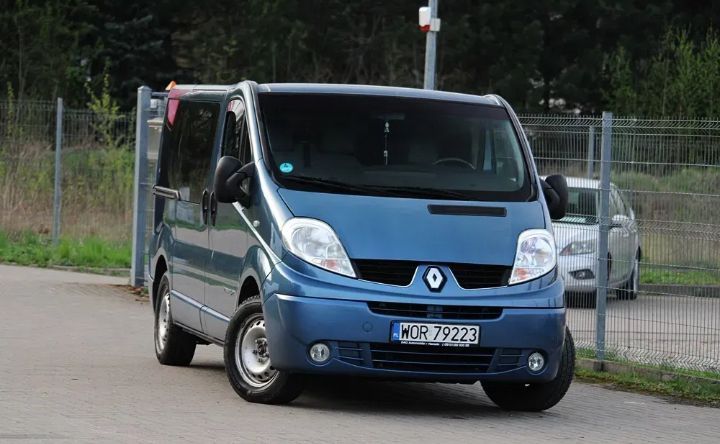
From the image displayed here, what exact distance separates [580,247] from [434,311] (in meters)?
4.42

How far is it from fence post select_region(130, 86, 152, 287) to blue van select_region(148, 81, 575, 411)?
7.49 m

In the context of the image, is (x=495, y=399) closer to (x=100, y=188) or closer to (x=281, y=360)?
(x=281, y=360)

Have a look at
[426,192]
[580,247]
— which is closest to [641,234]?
[580,247]

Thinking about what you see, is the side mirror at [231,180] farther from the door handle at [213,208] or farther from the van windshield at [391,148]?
the door handle at [213,208]

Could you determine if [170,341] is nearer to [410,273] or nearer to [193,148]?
[193,148]

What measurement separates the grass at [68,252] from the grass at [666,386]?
405 inches

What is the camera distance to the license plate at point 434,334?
9641 millimetres

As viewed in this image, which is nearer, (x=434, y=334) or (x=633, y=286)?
(x=434, y=334)

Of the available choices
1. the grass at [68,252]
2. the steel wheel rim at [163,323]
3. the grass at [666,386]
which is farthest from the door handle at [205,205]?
the grass at [68,252]

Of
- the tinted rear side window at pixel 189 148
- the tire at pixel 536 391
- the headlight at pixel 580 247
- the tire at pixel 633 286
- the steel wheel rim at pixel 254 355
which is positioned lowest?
the tire at pixel 536 391

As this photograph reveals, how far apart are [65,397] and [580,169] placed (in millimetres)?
5305

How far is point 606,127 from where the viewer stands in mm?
13383

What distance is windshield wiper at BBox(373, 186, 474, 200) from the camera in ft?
33.4

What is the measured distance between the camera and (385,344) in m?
9.68
